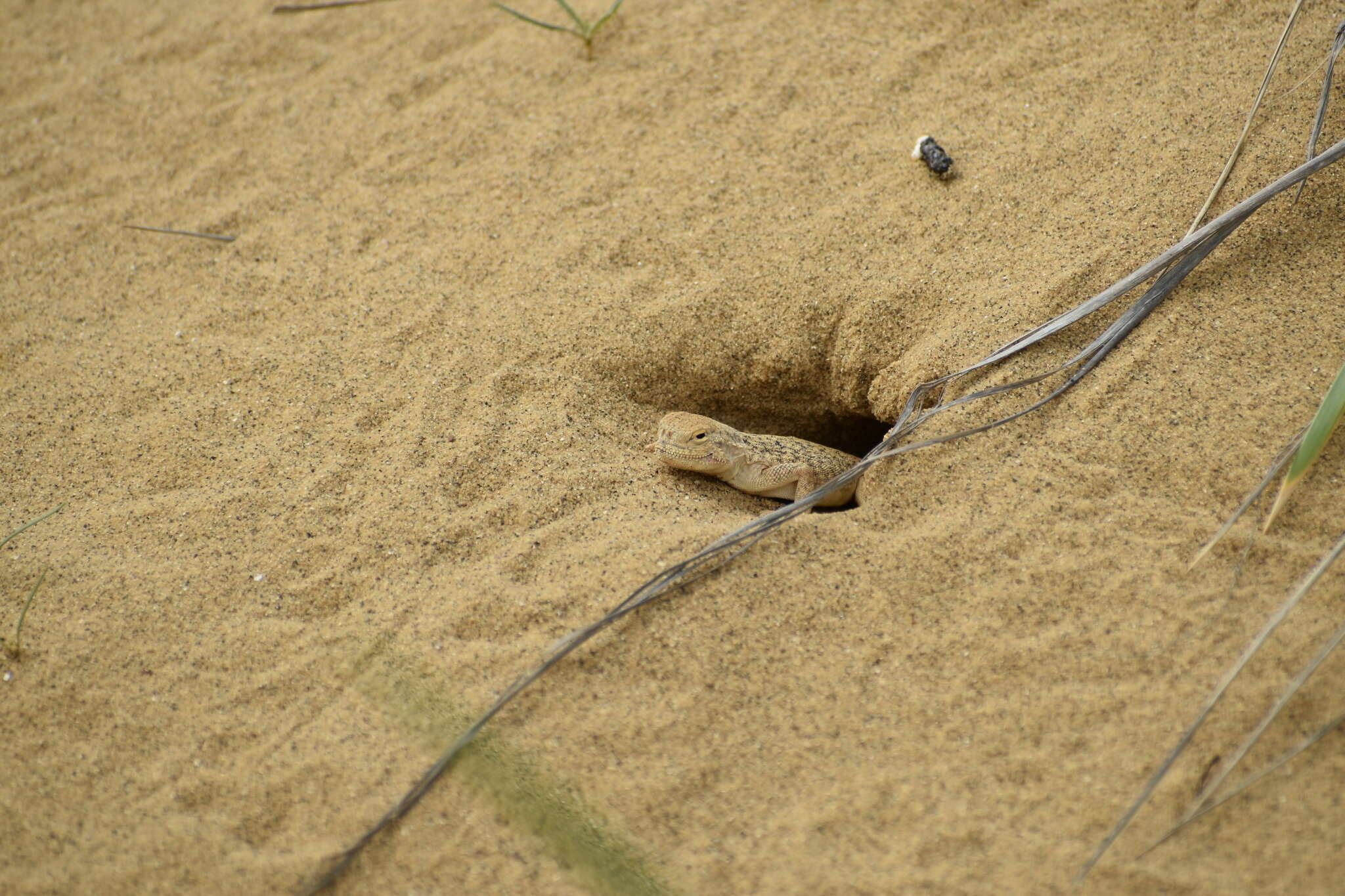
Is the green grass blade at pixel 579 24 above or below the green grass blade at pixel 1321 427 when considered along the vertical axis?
above

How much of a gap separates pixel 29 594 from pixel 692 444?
8.90ft

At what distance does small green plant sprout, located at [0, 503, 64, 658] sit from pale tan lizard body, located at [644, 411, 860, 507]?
2.43 m

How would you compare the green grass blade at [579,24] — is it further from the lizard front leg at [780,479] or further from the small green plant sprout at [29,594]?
Answer: the small green plant sprout at [29,594]

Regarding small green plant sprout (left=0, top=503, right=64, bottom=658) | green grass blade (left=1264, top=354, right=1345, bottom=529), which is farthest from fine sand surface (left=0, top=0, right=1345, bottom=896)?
green grass blade (left=1264, top=354, right=1345, bottom=529)

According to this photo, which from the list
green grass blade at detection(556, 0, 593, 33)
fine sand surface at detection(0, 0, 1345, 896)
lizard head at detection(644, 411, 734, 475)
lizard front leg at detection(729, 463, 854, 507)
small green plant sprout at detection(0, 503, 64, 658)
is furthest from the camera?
green grass blade at detection(556, 0, 593, 33)

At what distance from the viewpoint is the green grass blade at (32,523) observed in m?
3.51

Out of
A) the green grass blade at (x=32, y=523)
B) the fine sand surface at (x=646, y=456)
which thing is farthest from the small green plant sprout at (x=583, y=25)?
the green grass blade at (x=32, y=523)

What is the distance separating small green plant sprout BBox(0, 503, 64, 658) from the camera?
3262 millimetres

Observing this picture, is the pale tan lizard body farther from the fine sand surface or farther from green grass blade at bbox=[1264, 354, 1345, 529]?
green grass blade at bbox=[1264, 354, 1345, 529]

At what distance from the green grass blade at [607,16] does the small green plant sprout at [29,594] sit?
385 cm

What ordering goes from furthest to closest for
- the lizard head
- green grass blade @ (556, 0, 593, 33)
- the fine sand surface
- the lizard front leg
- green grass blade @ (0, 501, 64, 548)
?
green grass blade @ (556, 0, 593, 33)
the lizard front leg
the lizard head
green grass blade @ (0, 501, 64, 548)
the fine sand surface

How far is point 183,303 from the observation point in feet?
15.8

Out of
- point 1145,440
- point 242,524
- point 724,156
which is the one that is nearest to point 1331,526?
point 1145,440

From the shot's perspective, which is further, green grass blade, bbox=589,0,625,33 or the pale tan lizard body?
green grass blade, bbox=589,0,625,33
